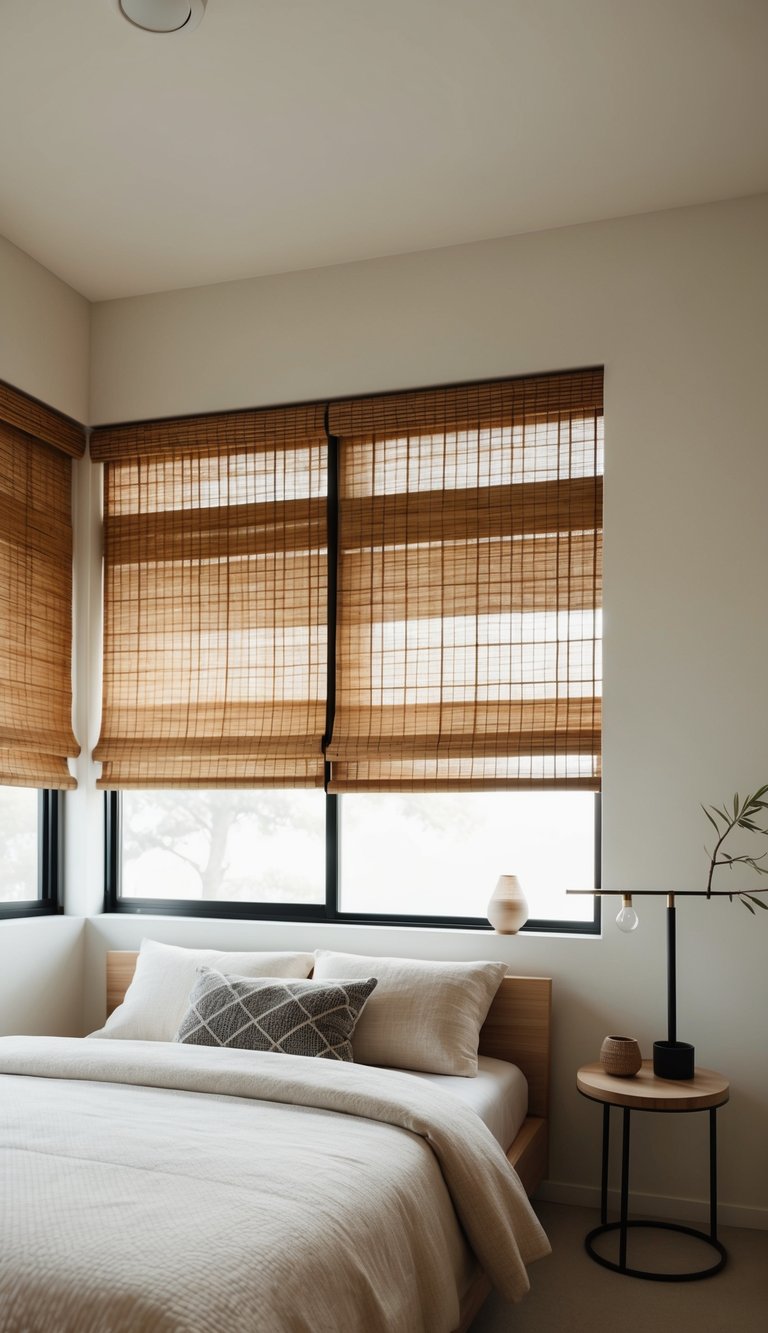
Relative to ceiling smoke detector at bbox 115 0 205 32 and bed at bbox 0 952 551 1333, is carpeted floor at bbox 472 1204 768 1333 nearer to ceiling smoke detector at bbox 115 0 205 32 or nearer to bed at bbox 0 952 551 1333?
bed at bbox 0 952 551 1333

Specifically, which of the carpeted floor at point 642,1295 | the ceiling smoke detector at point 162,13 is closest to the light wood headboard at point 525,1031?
the carpeted floor at point 642,1295

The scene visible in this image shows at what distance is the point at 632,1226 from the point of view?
3.13 metres

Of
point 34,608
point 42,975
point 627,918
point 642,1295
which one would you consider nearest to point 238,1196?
point 642,1295

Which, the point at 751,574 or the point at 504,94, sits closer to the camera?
the point at 504,94

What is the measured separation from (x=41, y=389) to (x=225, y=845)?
1.72 meters

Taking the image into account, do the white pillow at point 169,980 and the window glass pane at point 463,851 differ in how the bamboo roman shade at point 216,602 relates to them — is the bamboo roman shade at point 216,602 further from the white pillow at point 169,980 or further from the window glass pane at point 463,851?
the white pillow at point 169,980

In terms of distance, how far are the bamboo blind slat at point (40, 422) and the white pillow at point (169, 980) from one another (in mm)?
→ 1817

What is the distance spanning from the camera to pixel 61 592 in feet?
13.0

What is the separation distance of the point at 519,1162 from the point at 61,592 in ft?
8.01

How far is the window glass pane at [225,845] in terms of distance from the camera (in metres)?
3.80

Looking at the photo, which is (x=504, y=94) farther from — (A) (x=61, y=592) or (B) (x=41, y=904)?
(B) (x=41, y=904)

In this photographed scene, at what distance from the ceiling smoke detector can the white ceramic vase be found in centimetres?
247

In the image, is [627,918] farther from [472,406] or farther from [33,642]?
[33,642]

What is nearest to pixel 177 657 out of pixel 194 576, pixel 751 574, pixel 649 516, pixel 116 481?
pixel 194 576
